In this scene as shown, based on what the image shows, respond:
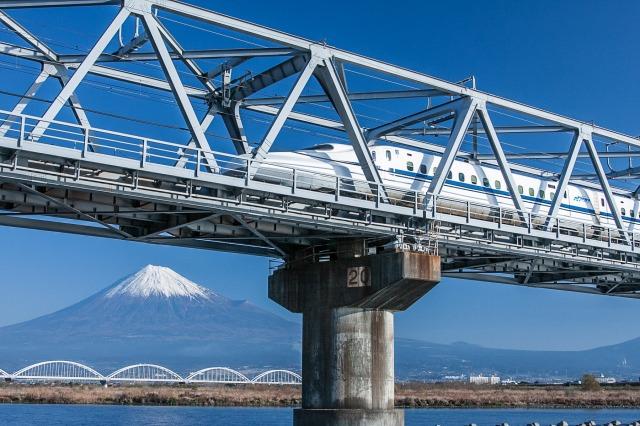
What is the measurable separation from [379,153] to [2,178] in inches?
927

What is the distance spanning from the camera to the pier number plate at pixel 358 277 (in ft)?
130

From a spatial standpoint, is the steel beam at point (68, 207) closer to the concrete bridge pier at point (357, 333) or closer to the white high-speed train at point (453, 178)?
the white high-speed train at point (453, 178)

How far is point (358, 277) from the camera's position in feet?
131

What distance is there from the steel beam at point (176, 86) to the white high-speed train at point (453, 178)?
350cm

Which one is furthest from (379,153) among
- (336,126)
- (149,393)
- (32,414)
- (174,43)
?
(149,393)

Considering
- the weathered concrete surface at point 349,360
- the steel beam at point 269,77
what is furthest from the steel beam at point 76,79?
the weathered concrete surface at point 349,360

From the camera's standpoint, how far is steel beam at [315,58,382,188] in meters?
38.2

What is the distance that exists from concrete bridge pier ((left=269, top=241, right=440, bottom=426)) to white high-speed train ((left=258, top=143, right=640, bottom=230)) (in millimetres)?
4646

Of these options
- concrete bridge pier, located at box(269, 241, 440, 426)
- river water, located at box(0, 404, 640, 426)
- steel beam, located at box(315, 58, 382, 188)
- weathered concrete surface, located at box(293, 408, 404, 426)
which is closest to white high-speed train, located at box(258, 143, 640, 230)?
steel beam, located at box(315, 58, 382, 188)

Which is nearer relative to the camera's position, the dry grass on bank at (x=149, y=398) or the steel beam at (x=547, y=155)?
the steel beam at (x=547, y=155)

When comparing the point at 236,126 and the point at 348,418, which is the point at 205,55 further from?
the point at 348,418

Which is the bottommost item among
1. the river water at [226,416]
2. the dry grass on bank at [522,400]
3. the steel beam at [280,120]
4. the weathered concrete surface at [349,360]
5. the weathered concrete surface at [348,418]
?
the river water at [226,416]

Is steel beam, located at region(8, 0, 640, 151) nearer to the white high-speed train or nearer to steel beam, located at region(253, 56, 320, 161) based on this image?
steel beam, located at region(253, 56, 320, 161)

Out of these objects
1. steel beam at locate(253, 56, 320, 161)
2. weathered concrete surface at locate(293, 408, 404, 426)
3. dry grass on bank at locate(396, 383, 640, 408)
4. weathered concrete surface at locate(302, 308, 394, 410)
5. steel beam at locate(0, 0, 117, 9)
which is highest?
steel beam at locate(0, 0, 117, 9)
